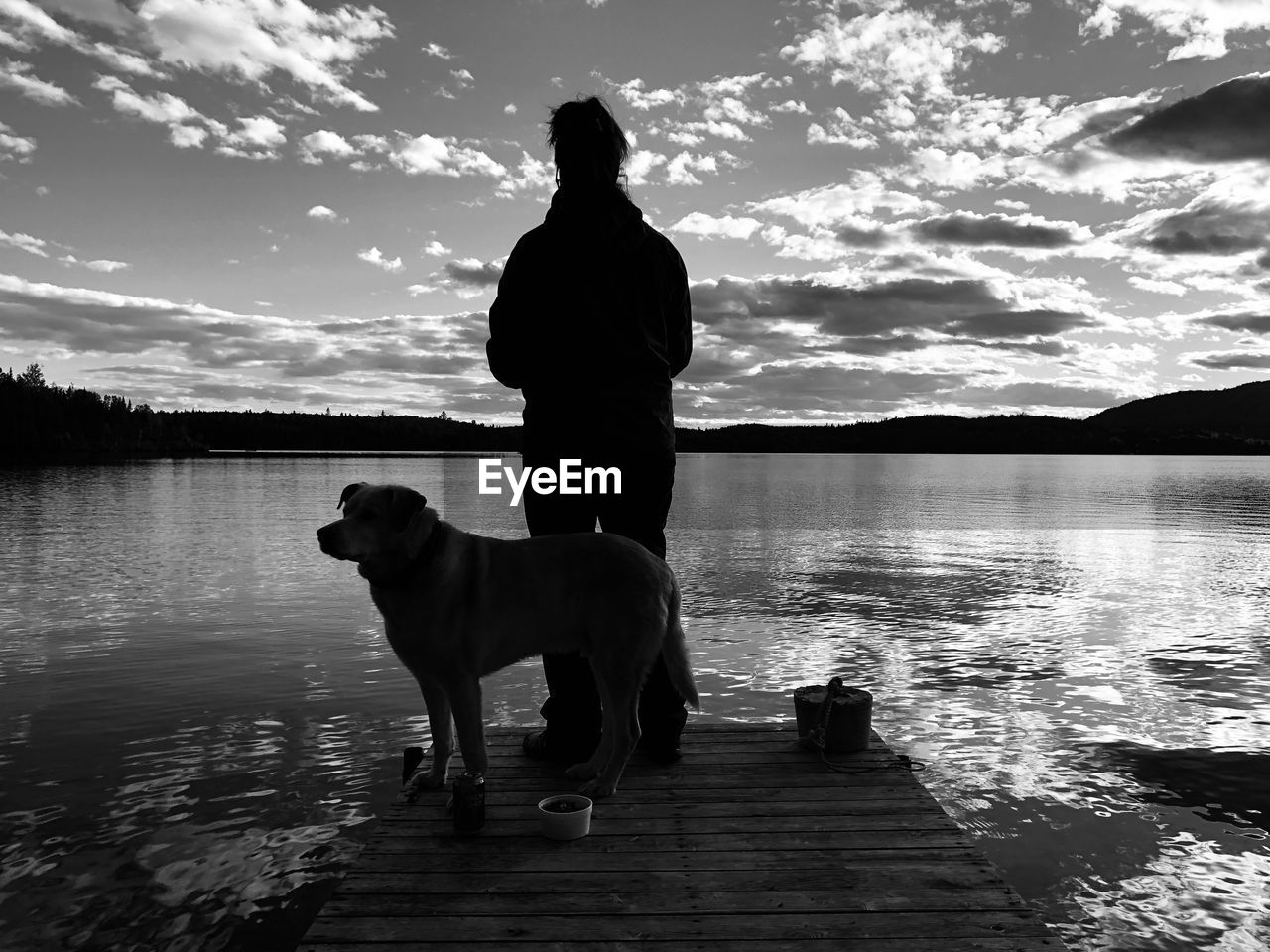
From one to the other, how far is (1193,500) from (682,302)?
5574cm

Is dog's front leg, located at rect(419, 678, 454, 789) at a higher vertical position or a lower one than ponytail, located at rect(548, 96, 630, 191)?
lower

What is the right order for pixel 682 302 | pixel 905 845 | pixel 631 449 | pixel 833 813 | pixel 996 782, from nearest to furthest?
pixel 905 845
pixel 833 813
pixel 631 449
pixel 682 302
pixel 996 782

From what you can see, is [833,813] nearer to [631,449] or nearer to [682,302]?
[631,449]

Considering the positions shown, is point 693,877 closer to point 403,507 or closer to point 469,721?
point 469,721

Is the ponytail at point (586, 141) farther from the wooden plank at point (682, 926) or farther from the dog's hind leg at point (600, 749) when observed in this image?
the wooden plank at point (682, 926)

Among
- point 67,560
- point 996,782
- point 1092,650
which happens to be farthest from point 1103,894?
point 67,560

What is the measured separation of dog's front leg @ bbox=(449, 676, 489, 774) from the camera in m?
4.77

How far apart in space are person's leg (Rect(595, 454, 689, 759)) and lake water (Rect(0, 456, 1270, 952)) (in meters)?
2.45

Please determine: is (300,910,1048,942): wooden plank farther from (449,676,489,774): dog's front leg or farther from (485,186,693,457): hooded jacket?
(485,186,693,457): hooded jacket

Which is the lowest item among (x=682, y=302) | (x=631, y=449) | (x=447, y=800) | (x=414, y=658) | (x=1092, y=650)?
(x=1092, y=650)

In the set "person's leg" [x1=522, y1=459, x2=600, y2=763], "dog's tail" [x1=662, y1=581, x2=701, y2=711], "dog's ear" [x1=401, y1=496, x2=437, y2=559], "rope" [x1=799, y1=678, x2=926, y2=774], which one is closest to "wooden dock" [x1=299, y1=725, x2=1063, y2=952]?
"rope" [x1=799, y1=678, x2=926, y2=774]

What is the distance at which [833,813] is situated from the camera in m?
4.70

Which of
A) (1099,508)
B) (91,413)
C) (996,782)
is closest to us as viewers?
(996,782)

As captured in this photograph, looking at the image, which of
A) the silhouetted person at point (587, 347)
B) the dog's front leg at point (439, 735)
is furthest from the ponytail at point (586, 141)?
the dog's front leg at point (439, 735)
